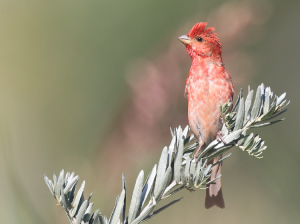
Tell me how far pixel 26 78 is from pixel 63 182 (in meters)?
1.29

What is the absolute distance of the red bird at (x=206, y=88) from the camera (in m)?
1.35

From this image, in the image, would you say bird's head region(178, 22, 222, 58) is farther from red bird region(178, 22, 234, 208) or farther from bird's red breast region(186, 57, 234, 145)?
bird's red breast region(186, 57, 234, 145)

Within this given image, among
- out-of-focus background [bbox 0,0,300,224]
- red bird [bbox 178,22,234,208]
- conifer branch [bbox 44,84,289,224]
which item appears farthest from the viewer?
out-of-focus background [bbox 0,0,300,224]

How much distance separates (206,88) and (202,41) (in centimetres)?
28

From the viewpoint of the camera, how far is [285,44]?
211 cm

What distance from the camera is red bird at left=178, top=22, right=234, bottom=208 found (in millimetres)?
1346

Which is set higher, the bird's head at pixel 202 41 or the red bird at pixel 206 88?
the bird's head at pixel 202 41

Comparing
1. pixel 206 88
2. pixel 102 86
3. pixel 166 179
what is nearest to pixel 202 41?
pixel 206 88

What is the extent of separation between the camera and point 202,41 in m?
1.57

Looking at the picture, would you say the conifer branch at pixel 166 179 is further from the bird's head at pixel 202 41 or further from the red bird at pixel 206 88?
the bird's head at pixel 202 41

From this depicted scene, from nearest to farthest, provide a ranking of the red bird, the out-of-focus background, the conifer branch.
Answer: the conifer branch, the red bird, the out-of-focus background

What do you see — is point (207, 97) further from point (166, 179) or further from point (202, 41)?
point (166, 179)

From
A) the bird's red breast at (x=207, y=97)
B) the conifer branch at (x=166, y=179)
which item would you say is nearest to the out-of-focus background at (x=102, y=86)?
the bird's red breast at (x=207, y=97)

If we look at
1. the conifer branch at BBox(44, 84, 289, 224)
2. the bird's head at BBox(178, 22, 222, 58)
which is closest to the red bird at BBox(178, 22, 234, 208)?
the bird's head at BBox(178, 22, 222, 58)
